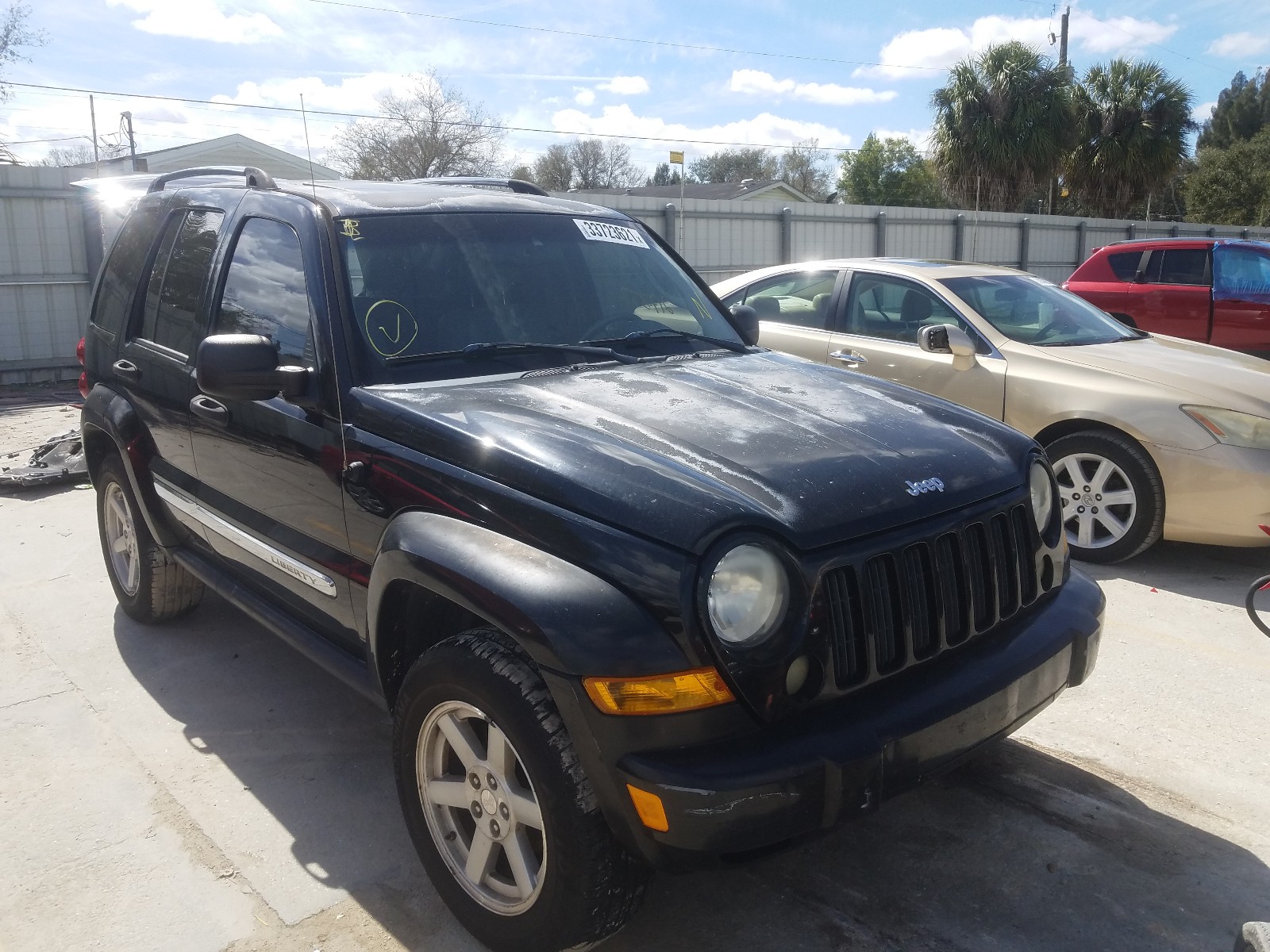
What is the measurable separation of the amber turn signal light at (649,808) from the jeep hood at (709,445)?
0.52 metres

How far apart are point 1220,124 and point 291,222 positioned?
3398 inches

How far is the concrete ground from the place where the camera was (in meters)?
2.73

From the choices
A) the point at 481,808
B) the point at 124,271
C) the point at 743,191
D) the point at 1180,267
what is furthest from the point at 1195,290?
the point at 743,191

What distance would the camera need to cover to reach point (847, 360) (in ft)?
21.7

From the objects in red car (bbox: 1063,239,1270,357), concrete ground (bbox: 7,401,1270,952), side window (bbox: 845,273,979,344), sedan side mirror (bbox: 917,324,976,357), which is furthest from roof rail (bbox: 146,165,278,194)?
red car (bbox: 1063,239,1270,357)

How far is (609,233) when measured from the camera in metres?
3.98

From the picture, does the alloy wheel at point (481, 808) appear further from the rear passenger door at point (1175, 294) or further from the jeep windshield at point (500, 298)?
the rear passenger door at point (1175, 294)

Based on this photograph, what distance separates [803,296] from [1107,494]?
248 centimetres

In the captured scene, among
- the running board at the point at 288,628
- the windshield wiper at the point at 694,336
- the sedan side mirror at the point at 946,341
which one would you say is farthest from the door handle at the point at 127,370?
the sedan side mirror at the point at 946,341

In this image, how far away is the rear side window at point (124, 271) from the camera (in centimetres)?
448

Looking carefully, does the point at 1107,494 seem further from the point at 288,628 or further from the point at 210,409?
the point at 210,409

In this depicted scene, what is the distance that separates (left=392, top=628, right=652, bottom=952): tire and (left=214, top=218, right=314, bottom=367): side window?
1217mm

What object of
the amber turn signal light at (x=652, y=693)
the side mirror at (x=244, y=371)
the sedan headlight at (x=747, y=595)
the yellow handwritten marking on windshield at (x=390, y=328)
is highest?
the yellow handwritten marking on windshield at (x=390, y=328)

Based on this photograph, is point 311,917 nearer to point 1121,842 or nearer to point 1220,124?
point 1121,842
